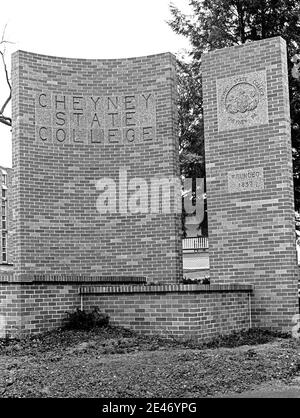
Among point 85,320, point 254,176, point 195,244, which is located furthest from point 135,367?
point 195,244

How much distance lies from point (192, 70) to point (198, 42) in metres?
0.89

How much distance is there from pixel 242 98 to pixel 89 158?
3.30m

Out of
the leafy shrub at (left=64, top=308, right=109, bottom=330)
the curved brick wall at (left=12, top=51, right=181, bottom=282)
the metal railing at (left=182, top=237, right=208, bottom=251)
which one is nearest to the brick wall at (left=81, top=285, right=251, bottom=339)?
the leafy shrub at (left=64, top=308, right=109, bottom=330)

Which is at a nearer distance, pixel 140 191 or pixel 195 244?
pixel 140 191

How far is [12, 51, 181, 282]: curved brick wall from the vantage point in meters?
12.3

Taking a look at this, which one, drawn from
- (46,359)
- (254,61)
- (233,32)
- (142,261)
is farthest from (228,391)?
(233,32)

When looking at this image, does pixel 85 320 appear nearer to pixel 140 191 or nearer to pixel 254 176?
pixel 140 191

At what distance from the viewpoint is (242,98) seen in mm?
11617

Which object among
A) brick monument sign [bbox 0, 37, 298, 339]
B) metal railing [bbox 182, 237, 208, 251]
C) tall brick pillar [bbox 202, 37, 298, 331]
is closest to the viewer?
brick monument sign [bbox 0, 37, 298, 339]

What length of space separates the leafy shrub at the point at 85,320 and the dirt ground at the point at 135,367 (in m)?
0.27

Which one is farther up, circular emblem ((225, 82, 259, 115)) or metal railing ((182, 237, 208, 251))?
circular emblem ((225, 82, 259, 115))

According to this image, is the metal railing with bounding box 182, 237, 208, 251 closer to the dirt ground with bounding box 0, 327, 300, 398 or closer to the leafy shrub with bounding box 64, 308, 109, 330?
the leafy shrub with bounding box 64, 308, 109, 330

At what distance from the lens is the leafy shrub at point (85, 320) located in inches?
394

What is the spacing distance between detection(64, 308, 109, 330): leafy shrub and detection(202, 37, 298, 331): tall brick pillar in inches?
97.6
